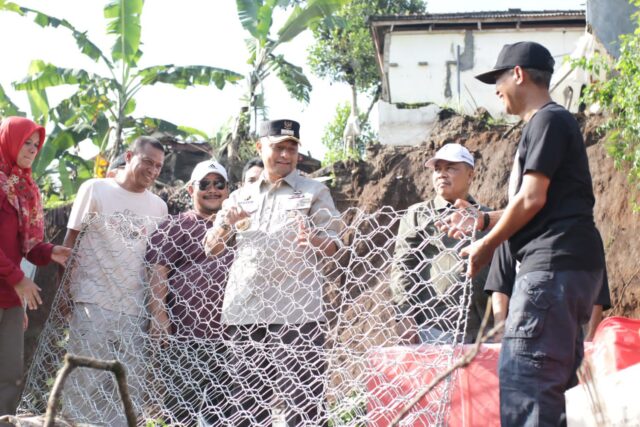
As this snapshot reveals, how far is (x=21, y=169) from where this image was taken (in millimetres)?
4707

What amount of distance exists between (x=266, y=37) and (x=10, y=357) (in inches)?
371

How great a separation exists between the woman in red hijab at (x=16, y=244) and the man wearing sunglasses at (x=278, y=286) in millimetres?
955

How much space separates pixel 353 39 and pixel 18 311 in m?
19.3

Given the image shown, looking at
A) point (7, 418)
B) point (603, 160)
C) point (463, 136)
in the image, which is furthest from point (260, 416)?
point (463, 136)

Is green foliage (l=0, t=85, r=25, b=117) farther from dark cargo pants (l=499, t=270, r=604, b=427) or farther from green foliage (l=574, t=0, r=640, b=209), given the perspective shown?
dark cargo pants (l=499, t=270, r=604, b=427)

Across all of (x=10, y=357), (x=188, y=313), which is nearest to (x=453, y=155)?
(x=188, y=313)

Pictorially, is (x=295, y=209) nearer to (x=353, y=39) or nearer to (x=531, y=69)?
(x=531, y=69)

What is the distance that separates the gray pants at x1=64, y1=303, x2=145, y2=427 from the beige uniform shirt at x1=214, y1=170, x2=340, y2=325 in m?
0.57

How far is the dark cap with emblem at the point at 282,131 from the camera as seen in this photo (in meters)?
4.62

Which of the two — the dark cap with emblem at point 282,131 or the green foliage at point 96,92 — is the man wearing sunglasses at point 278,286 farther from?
the green foliage at point 96,92

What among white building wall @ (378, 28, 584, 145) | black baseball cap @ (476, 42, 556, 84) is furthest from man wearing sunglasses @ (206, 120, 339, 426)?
white building wall @ (378, 28, 584, 145)

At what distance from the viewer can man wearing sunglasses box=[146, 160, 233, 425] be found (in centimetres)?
430

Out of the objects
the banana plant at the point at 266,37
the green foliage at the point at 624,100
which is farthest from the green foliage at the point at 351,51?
the green foliage at the point at 624,100

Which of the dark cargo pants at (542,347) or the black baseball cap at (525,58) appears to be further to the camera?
the black baseball cap at (525,58)
